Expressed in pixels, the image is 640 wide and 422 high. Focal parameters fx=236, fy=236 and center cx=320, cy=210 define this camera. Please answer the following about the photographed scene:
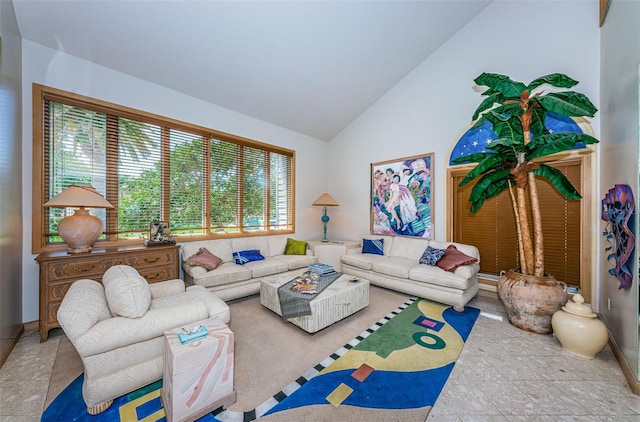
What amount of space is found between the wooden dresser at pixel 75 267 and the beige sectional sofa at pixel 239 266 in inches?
18.3

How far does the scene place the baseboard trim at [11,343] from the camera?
83.1 inches

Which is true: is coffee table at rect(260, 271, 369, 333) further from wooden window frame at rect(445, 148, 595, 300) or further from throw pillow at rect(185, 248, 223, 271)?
wooden window frame at rect(445, 148, 595, 300)

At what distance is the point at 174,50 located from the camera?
10.3 ft

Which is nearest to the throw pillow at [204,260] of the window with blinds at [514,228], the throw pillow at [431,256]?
the throw pillow at [431,256]

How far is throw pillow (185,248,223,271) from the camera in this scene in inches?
136

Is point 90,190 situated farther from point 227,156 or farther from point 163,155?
point 227,156

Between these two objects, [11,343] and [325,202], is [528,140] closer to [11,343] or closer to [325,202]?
[325,202]

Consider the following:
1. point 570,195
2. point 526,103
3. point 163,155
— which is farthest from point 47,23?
point 570,195

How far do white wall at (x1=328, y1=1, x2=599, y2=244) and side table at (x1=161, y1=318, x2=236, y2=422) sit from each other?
401cm

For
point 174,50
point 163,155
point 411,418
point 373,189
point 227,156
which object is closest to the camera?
point 411,418

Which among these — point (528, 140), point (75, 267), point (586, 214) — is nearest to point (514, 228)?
point (586, 214)

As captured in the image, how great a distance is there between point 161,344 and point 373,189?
4.54 m

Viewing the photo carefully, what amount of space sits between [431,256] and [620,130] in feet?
7.97

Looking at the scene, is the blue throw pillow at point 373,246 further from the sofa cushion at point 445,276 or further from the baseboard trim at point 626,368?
the baseboard trim at point 626,368
